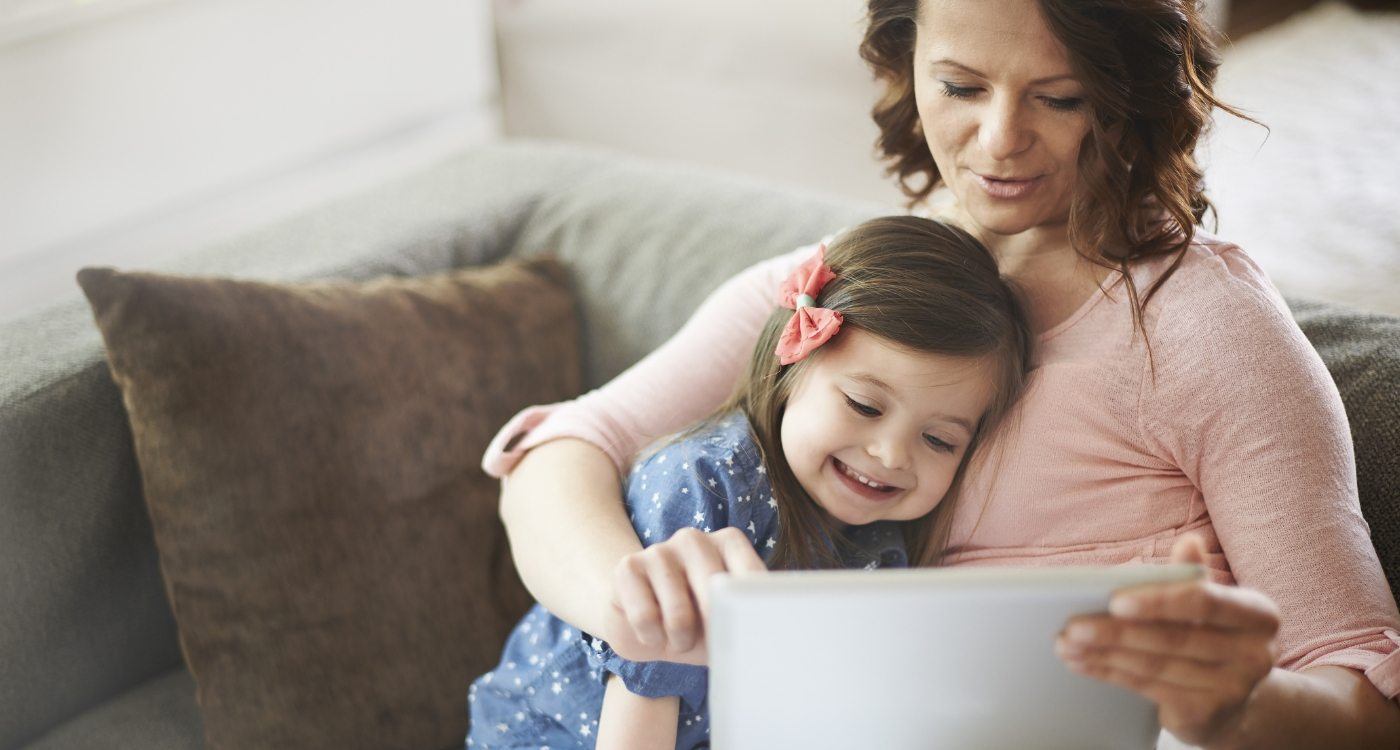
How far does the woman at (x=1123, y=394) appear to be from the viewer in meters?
0.97

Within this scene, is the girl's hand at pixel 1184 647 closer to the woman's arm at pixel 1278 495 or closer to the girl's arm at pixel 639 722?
the woman's arm at pixel 1278 495

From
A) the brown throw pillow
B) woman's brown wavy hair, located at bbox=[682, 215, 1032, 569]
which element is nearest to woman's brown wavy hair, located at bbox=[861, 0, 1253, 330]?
woman's brown wavy hair, located at bbox=[682, 215, 1032, 569]

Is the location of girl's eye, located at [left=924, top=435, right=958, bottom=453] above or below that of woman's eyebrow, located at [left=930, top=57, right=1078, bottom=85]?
below

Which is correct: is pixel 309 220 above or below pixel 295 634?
above

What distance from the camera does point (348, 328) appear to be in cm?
142

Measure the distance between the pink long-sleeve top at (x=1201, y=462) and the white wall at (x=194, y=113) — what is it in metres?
1.32

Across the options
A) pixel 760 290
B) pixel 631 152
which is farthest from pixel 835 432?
pixel 631 152

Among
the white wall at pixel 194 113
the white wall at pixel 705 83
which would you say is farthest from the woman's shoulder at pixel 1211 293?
the white wall at pixel 194 113

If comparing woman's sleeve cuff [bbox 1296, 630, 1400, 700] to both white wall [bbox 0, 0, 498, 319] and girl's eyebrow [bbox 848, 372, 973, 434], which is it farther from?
white wall [bbox 0, 0, 498, 319]

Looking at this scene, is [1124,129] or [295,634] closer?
[1124,129]

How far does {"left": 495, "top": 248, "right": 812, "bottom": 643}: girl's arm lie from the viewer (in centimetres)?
107

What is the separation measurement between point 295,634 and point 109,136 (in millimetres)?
1172

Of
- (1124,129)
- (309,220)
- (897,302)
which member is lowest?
(309,220)

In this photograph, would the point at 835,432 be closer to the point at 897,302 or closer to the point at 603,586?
the point at 897,302
